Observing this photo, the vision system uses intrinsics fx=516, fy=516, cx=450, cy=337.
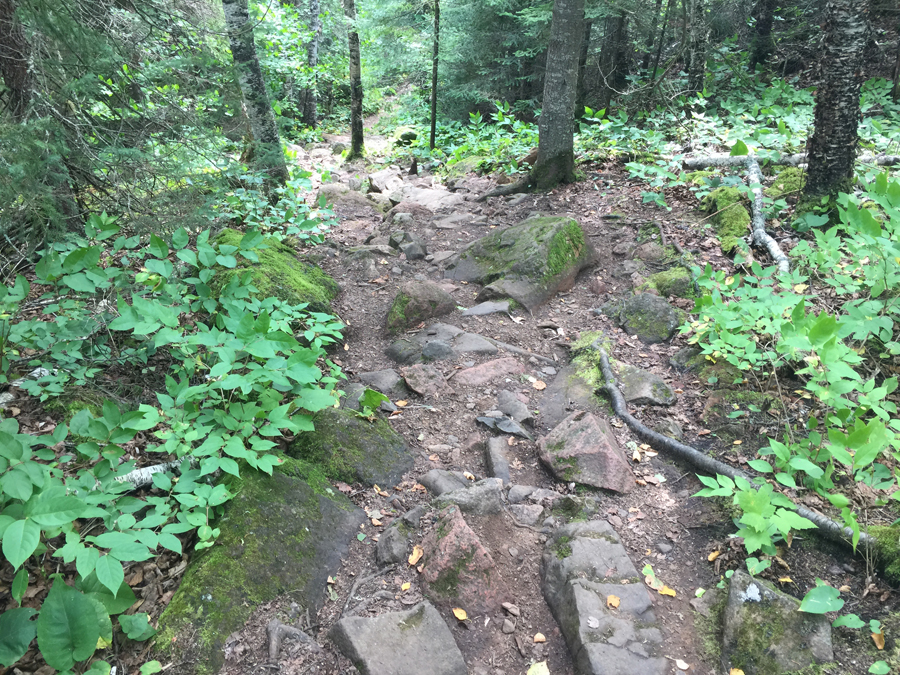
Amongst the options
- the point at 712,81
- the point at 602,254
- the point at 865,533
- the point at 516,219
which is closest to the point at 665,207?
the point at 602,254

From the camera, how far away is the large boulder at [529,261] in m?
5.81

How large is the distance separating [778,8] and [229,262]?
16365mm

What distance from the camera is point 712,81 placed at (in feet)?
40.2

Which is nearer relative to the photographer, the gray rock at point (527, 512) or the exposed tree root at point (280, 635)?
the exposed tree root at point (280, 635)

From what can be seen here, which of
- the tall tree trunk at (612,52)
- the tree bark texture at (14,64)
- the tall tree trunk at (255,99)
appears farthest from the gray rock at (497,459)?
the tall tree trunk at (612,52)

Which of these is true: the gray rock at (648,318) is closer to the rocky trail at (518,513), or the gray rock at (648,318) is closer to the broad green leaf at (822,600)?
the rocky trail at (518,513)

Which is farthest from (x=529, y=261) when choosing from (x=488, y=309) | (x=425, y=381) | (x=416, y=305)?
(x=425, y=381)

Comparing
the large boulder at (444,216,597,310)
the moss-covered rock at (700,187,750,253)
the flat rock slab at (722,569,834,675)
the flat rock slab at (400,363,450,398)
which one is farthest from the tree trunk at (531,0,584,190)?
the flat rock slab at (722,569,834,675)

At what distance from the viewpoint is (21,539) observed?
5.66 ft

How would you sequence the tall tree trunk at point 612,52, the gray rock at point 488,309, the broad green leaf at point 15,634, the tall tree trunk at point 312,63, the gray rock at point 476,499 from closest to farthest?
the broad green leaf at point 15,634 < the gray rock at point 476,499 < the gray rock at point 488,309 < the tall tree trunk at point 612,52 < the tall tree trunk at point 312,63

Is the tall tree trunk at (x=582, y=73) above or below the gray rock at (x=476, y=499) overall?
above

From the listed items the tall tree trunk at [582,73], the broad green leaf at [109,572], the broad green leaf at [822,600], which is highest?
the tall tree trunk at [582,73]

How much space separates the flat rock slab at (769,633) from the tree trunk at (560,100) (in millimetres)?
6925

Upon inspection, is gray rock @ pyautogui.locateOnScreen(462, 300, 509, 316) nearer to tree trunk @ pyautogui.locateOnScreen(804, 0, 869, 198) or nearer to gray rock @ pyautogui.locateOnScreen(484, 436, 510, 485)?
gray rock @ pyautogui.locateOnScreen(484, 436, 510, 485)
